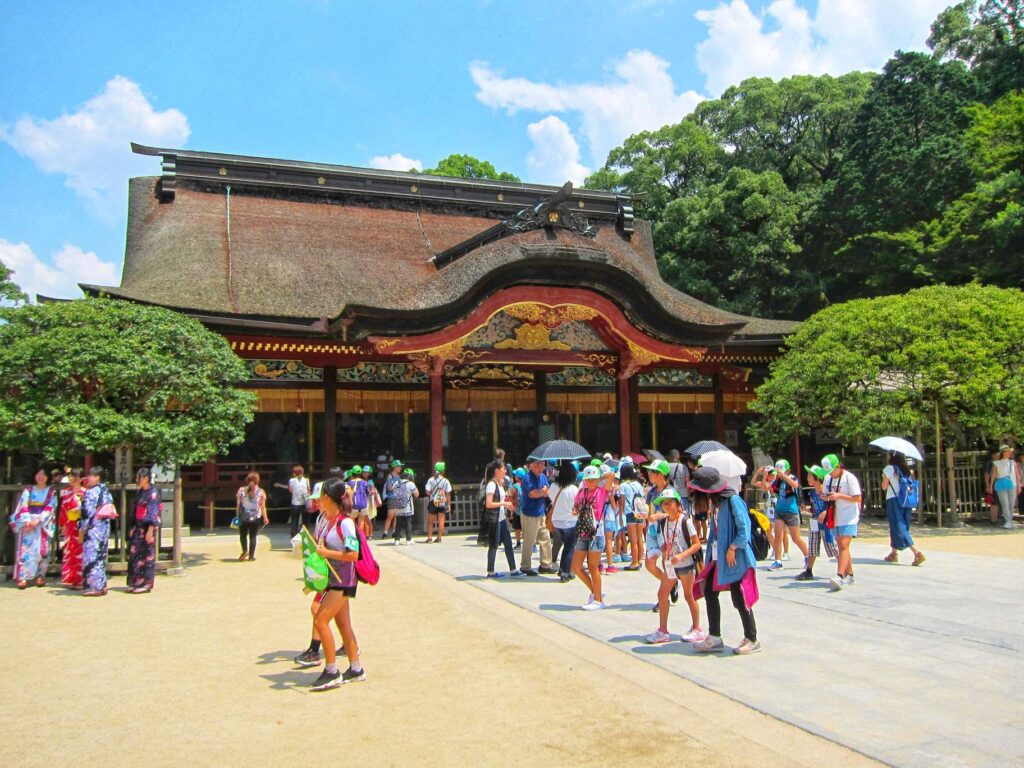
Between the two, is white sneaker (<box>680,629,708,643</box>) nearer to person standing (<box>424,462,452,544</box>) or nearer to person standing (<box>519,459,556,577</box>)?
person standing (<box>519,459,556,577</box>)

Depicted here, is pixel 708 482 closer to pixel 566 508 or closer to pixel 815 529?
pixel 566 508

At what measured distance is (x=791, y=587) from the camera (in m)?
9.30

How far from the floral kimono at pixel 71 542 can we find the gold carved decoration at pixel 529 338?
9.44 metres

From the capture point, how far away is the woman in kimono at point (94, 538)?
983 cm

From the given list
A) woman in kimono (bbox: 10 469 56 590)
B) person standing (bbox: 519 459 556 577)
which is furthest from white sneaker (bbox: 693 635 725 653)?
woman in kimono (bbox: 10 469 56 590)

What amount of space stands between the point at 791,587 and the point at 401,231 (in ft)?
52.3

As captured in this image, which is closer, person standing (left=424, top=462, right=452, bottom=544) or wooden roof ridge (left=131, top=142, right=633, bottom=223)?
person standing (left=424, top=462, right=452, bottom=544)

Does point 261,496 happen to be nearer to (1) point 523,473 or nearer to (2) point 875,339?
(1) point 523,473

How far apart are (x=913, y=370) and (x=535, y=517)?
30.6ft

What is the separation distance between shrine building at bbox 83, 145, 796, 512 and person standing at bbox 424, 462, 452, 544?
1.91 m

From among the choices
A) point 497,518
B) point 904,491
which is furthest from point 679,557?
point 904,491

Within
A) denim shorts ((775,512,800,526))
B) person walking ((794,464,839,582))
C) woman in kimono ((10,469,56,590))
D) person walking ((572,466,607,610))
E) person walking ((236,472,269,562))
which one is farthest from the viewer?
person walking ((236,472,269,562))

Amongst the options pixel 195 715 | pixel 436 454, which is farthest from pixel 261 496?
pixel 195 715

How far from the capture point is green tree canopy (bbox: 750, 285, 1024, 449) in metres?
15.0
